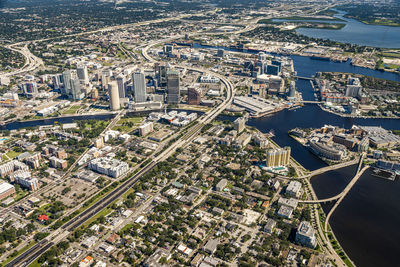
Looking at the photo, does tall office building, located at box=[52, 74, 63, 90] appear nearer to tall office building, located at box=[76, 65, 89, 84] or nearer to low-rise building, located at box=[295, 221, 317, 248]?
tall office building, located at box=[76, 65, 89, 84]

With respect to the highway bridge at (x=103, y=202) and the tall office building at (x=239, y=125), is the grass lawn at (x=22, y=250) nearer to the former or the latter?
the highway bridge at (x=103, y=202)

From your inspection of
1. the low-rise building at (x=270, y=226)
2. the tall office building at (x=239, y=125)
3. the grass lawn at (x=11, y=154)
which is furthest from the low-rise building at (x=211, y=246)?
the grass lawn at (x=11, y=154)

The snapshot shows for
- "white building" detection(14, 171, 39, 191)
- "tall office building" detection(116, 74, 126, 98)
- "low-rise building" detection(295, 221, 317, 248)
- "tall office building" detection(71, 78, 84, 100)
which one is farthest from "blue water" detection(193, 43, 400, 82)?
"white building" detection(14, 171, 39, 191)

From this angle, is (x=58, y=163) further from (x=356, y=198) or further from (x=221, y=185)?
(x=356, y=198)

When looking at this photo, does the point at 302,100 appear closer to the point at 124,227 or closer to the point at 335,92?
the point at 335,92

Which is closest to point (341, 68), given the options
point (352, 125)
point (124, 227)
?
point (352, 125)

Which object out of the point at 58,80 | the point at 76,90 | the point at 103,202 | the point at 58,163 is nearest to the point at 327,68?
the point at 76,90
